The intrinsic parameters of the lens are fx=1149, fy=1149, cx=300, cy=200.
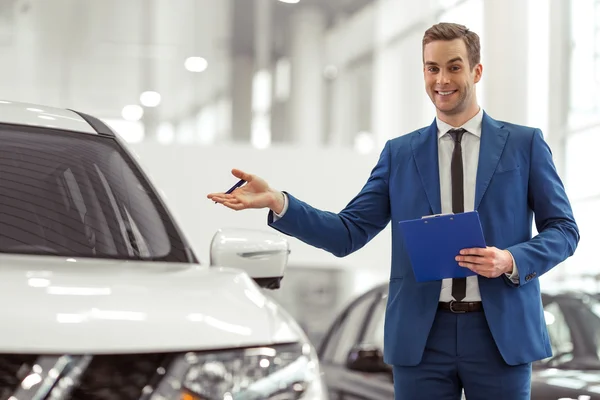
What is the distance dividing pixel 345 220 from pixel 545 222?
0.56 meters

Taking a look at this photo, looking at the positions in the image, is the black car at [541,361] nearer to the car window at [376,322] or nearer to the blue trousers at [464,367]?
the car window at [376,322]

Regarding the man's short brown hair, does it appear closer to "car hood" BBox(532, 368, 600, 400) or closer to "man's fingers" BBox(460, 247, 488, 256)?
"man's fingers" BBox(460, 247, 488, 256)

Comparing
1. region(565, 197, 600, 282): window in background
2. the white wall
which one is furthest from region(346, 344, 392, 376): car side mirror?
region(565, 197, 600, 282): window in background

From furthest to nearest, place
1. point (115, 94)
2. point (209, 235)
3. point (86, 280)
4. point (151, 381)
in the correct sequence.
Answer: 1. point (115, 94)
2. point (209, 235)
3. point (86, 280)
4. point (151, 381)

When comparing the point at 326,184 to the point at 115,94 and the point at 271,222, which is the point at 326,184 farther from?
the point at 271,222

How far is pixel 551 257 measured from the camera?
2.95 metres

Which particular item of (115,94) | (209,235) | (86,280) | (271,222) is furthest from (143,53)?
(86,280)

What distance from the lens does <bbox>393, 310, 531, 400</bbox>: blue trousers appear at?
2906 mm

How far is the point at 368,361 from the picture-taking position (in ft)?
16.7

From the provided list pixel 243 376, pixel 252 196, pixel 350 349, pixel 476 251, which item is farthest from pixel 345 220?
pixel 350 349

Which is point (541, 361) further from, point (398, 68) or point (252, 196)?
point (398, 68)

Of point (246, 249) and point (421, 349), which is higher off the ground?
point (246, 249)

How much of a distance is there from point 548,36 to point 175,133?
449 cm

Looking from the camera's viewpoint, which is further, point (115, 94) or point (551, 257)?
point (115, 94)
